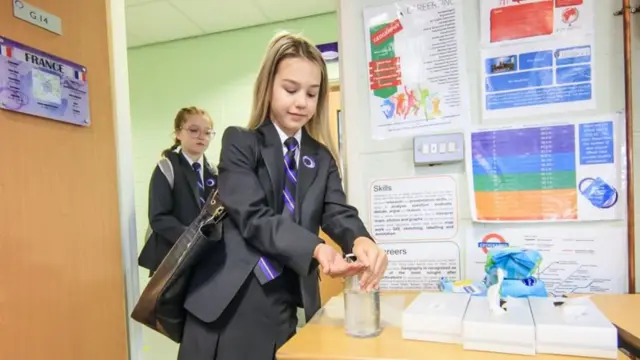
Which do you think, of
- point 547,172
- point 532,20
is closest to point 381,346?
point 547,172

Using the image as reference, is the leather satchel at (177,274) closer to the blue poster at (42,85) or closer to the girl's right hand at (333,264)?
the girl's right hand at (333,264)

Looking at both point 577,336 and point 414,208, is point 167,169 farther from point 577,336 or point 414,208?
point 577,336

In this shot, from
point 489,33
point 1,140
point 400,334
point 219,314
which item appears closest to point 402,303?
point 400,334

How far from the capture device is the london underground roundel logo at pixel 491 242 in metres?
1.13

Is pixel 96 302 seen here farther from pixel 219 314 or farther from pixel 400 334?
pixel 400 334

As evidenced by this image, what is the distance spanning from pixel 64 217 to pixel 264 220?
0.71m

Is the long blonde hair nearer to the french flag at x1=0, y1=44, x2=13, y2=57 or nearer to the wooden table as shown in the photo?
the wooden table

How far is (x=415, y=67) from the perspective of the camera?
3.91ft

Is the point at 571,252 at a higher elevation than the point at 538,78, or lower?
lower

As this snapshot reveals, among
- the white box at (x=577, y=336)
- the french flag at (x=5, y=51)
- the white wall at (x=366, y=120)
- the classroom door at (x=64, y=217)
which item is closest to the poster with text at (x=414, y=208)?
the white wall at (x=366, y=120)

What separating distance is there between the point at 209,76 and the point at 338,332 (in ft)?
9.05

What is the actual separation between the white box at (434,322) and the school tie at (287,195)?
0.28 meters

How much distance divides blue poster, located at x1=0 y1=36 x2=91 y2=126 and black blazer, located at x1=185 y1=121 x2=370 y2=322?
1.89 ft

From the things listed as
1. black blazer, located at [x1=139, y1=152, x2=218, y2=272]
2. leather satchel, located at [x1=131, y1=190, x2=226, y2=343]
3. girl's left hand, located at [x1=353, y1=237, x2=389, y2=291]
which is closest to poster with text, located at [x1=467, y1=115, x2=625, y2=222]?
girl's left hand, located at [x1=353, y1=237, x2=389, y2=291]
